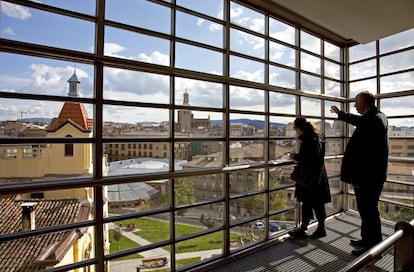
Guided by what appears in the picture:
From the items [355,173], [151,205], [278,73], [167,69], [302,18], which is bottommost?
[151,205]

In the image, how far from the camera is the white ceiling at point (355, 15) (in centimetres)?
317

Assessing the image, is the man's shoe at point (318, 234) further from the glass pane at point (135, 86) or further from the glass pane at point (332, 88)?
the glass pane at point (135, 86)

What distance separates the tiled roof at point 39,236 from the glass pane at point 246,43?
7.97 feet

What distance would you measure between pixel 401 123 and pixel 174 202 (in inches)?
145

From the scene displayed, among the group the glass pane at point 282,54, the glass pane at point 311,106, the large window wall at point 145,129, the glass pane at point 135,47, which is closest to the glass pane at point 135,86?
the large window wall at point 145,129

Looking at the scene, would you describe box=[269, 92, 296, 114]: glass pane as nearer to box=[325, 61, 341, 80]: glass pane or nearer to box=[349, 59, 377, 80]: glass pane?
box=[325, 61, 341, 80]: glass pane

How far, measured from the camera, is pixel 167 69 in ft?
8.25

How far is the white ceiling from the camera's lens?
3170mm

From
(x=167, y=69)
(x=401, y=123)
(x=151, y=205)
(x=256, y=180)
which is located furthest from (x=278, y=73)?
(x=151, y=205)

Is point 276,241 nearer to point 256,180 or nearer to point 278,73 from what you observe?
point 256,180

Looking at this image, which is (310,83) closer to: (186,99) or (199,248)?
(186,99)

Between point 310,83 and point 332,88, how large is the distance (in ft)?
2.30

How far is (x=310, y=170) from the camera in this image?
10.5ft

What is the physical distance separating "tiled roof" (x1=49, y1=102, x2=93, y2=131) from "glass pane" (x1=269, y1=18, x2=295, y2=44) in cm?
267
